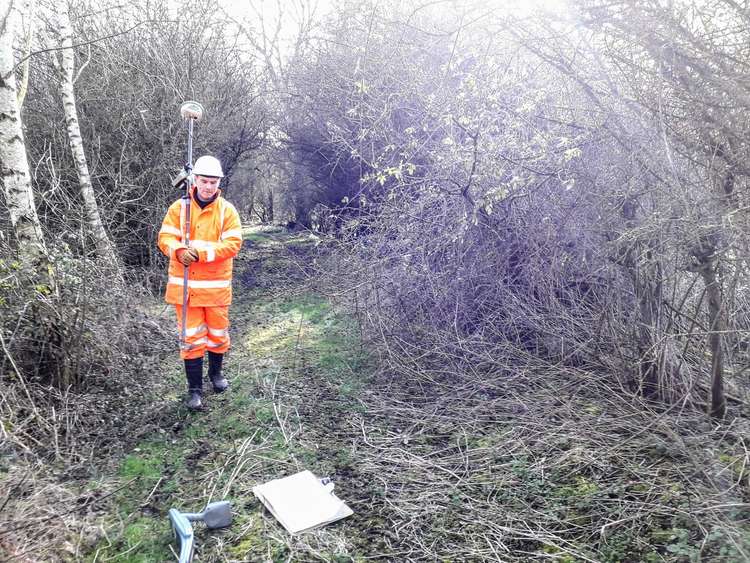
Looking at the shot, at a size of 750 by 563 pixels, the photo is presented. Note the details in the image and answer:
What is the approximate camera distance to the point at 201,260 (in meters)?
3.99

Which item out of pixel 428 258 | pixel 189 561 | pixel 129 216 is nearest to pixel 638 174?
pixel 428 258

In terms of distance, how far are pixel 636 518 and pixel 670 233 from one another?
1.63 metres

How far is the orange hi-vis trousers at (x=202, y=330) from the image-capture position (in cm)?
411

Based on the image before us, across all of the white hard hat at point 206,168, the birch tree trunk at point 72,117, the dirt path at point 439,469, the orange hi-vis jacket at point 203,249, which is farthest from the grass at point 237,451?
the birch tree trunk at point 72,117

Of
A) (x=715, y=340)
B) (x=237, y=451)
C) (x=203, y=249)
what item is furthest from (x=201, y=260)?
(x=715, y=340)

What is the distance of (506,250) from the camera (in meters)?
4.91

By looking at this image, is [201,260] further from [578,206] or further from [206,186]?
[578,206]

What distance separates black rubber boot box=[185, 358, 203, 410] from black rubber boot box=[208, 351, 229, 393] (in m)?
0.23

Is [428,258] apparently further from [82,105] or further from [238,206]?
[238,206]

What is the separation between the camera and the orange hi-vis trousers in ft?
13.5

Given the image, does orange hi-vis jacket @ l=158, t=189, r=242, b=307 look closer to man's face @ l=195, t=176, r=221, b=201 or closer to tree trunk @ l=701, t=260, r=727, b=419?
man's face @ l=195, t=176, r=221, b=201

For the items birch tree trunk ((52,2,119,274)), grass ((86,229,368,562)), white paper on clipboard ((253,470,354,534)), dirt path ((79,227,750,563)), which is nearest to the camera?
dirt path ((79,227,750,563))

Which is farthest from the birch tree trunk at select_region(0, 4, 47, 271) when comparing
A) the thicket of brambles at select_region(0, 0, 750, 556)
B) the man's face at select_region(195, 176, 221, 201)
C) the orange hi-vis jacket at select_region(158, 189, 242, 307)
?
the man's face at select_region(195, 176, 221, 201)

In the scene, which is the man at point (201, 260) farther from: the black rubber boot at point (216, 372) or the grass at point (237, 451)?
the grass at point (237, 451)
